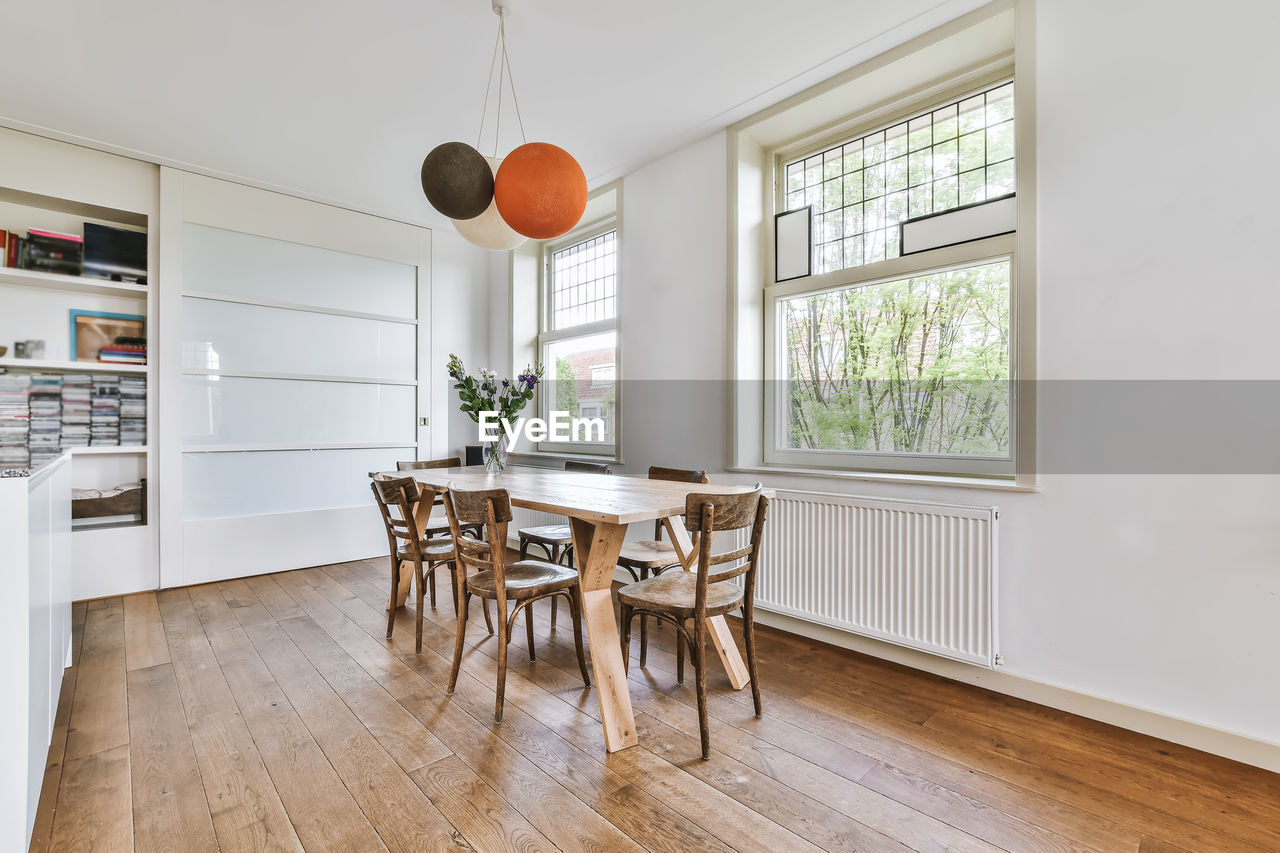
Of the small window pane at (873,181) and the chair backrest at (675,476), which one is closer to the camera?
the chair backrest at (675,476)

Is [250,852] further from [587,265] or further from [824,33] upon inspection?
[587,265]

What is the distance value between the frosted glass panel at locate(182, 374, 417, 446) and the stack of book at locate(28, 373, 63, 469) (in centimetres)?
60

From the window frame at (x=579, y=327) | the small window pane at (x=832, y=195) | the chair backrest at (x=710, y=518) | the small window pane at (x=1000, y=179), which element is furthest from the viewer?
the window frame at (x=579, y=327)

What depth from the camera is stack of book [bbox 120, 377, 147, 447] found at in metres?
3.69

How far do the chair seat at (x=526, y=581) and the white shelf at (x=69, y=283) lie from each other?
10.8 feet

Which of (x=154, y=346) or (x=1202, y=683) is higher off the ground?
(x=154, y=346)

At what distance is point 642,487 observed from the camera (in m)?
2.58

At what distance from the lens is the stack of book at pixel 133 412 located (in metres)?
3.69

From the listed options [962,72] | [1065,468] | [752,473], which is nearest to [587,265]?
[752,473]

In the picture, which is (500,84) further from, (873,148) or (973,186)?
(973,186)

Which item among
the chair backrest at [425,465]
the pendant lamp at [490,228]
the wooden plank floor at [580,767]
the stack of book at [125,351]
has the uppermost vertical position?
the pendant lamp at [490,228]

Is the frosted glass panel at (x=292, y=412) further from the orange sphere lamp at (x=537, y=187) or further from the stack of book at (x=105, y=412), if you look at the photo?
the orange sphere lamp at (x=537, y=187)

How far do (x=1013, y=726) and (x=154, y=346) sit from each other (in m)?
5.04

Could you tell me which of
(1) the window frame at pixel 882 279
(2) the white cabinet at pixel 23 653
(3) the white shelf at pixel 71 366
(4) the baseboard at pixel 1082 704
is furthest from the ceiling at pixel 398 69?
(4) the baseboard at pixel 1082 704
